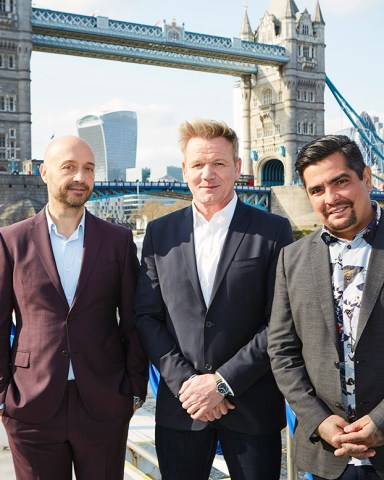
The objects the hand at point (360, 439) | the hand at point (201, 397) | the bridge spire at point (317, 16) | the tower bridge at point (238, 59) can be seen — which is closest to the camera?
the hand at point (360, 439)

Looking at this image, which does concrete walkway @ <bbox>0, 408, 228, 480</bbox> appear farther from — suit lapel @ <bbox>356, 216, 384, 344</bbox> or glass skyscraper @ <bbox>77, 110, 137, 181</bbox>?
glass skyscraper @ <bbox>77, 110, 137, 181</bbox>

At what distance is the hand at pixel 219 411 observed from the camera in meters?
2.50

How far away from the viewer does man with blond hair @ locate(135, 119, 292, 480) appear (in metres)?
2.51

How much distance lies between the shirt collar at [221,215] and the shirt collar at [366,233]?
20.5 inches

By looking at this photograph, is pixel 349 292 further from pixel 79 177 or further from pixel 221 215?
pixel 79 177

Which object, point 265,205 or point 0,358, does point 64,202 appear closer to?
point 0,358

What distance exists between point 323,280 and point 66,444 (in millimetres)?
1291

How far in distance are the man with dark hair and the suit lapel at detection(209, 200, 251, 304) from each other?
0.97 feet

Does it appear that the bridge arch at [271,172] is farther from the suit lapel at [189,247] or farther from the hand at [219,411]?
the hand at [219,411]

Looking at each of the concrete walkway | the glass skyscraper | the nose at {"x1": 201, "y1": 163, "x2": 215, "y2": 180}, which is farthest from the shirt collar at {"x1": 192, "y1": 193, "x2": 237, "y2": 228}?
the glass skyscraper

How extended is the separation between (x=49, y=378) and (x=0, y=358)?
26 cm

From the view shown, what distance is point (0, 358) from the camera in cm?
271

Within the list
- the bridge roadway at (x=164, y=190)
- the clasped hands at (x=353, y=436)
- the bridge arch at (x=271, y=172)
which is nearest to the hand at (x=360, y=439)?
the clasped hands at (x=353, y=436)

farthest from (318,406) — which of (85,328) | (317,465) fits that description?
(85,328)
